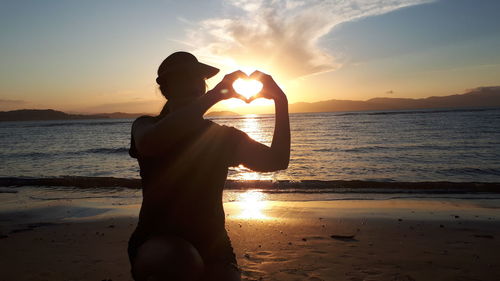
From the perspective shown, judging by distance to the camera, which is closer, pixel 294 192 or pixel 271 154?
pixel 271 154

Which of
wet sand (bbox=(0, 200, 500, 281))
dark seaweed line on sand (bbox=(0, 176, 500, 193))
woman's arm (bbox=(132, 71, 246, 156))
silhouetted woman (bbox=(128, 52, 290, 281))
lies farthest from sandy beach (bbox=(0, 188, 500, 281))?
woman's arm (bbox=(132, 71, 246, 156))

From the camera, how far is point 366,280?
16.2 feet

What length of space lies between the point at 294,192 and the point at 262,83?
1227 centimetres

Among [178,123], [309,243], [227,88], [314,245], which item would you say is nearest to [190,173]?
[178,123]

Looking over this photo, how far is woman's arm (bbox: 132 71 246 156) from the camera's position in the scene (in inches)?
72.9

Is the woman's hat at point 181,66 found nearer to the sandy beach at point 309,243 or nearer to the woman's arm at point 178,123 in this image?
the woman's arm at point 178,123

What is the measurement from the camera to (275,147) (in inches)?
93.1

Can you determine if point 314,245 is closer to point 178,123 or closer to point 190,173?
point 190,173

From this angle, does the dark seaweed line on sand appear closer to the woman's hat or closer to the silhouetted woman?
the silhouetted woman

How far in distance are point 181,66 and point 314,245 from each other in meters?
5.38

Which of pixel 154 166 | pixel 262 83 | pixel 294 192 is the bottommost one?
pixel 294 192

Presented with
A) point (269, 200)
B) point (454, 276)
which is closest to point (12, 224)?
point (269, 200)

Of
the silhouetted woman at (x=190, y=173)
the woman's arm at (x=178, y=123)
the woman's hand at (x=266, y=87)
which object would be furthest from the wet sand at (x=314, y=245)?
the woman's arm at (x=178, y=123)

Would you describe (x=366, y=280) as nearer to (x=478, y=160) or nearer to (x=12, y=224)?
(x=12, y=224)
